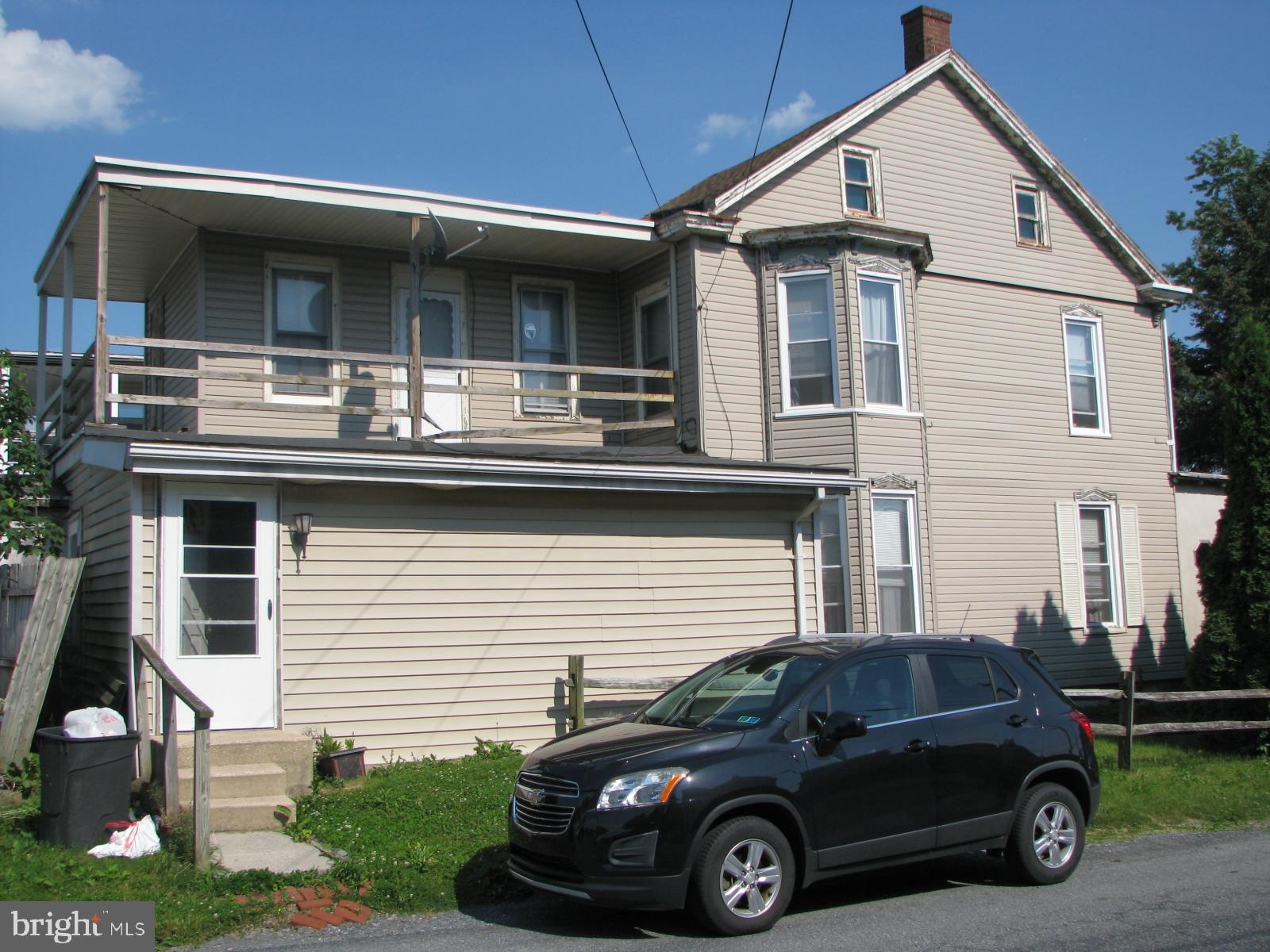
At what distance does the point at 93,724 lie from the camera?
28.5ft

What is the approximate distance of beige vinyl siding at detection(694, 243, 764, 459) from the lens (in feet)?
51.9

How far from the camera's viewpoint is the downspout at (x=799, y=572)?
14008mm

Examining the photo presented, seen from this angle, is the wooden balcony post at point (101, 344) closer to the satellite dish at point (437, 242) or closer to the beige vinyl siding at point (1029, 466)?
the satellite dish at point (437, 242)

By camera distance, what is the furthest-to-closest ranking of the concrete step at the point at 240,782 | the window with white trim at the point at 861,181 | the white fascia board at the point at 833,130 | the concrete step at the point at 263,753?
the window with white trim at the point at 861,181 < the white fascia board at the point at 833,130 < the concrete step at the point at 263,753 < the concrete step at the point at 240,782

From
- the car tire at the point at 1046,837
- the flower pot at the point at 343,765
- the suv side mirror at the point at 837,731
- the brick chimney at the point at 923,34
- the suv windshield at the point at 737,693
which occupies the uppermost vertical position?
the brick chimney at the point at 923,34

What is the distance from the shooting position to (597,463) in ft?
40.8

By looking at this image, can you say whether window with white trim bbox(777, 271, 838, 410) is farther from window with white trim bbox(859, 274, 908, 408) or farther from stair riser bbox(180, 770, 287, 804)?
stair riser bbox(180, 770, 287, 804)

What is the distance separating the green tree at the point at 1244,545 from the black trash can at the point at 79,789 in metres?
11.9

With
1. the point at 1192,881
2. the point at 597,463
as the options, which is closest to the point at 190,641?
the point at 597,463

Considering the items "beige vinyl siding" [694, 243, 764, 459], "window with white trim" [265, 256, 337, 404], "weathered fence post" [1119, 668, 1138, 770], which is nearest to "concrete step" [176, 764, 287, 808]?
"window with white trim" [265, 256, 337, 404]

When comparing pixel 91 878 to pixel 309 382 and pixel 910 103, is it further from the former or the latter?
pixel 910 103

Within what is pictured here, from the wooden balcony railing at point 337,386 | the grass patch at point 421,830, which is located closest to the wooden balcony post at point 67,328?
the wooden balcony railing at point 337,386

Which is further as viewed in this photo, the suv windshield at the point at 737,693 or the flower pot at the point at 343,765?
the flower pot at the point at 343,765

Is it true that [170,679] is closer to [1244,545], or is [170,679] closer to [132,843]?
[132,843]
